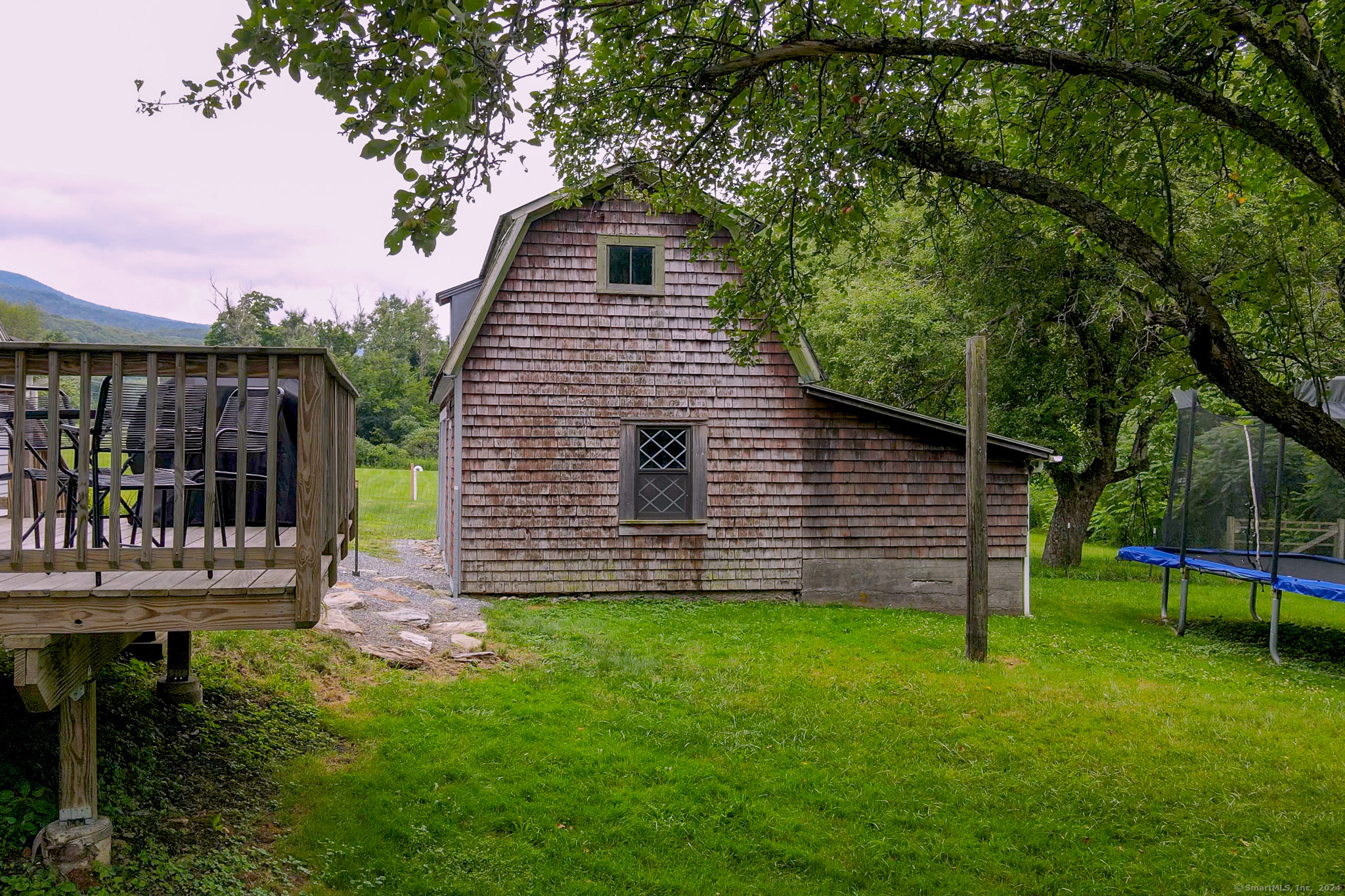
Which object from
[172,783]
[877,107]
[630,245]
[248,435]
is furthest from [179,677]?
[630,245]

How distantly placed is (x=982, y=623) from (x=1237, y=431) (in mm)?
5422

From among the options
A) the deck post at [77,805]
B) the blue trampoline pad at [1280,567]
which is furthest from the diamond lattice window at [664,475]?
the deck post at [77,805]

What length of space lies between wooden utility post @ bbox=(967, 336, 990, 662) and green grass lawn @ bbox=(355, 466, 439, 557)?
383 inches

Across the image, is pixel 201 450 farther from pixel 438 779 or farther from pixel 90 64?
pixel 90 64

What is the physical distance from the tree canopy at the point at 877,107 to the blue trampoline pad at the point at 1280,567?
125 inches

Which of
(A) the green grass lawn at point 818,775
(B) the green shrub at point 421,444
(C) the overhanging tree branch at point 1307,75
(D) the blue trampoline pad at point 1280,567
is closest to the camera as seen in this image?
(C) the overhanging tree branch at point 1307,75

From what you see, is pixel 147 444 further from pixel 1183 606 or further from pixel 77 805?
pixel 1183 606

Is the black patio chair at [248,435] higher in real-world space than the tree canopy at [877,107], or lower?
lower

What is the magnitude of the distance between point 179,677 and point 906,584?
910 cm

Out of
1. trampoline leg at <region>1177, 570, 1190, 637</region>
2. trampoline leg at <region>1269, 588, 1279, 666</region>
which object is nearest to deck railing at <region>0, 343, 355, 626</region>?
trampoline leg at <region>1269, 588, 1279, 666</region>

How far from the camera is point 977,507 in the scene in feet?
27.8

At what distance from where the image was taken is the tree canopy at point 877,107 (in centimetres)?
369

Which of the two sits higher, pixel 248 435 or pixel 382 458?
pixel 248 435

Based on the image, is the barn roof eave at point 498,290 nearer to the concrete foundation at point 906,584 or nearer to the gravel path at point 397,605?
the concrete foundation at point 906,584
